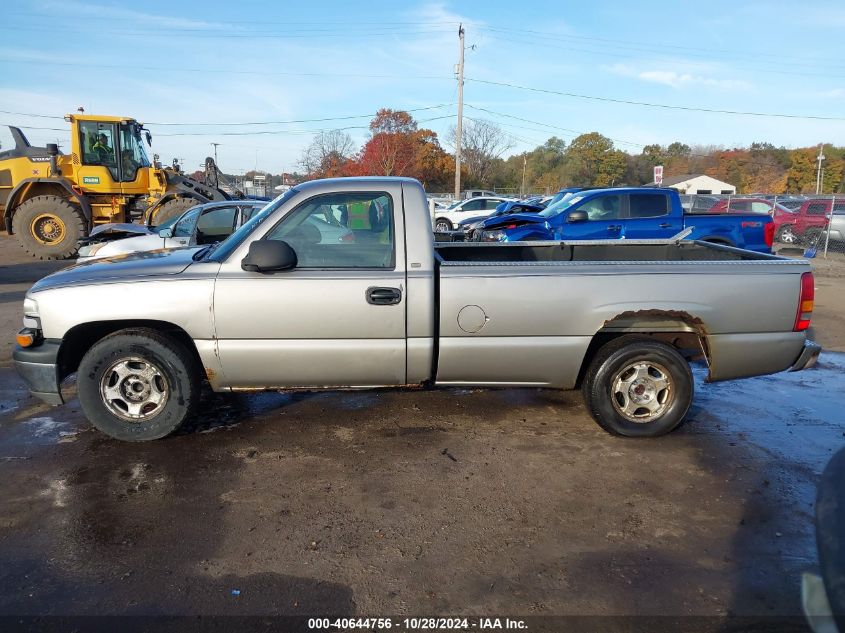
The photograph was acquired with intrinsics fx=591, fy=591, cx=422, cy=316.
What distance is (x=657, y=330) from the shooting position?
4.44m

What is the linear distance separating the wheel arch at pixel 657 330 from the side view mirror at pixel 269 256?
2.30m

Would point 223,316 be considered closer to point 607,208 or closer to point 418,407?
point 418,407

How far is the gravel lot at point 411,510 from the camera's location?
280cm

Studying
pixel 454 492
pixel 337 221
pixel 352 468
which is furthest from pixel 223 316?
pixel 454 492

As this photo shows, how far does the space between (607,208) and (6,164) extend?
1544 cm

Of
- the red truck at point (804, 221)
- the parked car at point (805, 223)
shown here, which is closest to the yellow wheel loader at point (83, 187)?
the red truck at point (804, 221)

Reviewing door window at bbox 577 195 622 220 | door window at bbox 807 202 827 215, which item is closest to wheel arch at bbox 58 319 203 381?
door window at bbox 577 195 622 220

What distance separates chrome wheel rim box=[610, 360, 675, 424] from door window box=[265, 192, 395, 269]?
1.99 meters

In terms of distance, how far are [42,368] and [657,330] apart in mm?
4474

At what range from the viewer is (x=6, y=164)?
15.8 m

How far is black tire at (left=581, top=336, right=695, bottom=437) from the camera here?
4.45 m

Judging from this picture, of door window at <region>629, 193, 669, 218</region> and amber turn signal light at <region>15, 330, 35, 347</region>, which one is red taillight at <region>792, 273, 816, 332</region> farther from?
door window at <region>629, 193, 669, 218</region>

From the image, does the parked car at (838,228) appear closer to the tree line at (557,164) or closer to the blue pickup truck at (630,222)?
the blue pickup truck at (630,222)

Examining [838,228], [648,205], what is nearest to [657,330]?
[648,205]
